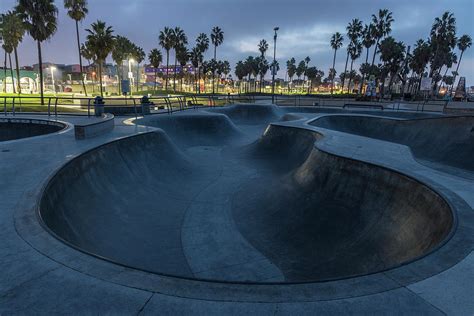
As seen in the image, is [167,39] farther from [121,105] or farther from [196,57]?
[121,105]

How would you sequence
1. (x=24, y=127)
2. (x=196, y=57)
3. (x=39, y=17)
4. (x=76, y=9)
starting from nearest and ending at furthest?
1. (x=24, y=127)
2. (x=39, y=17)
3. (x=76, y=9)
4. (x=196, y=57)

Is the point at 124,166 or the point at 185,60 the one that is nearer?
the point at 124,166

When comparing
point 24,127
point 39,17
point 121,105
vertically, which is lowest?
point 24,127

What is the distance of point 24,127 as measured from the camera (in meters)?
16.5

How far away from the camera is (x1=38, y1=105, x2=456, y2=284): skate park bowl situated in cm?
653

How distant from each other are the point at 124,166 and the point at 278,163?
8.22 m

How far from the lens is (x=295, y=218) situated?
942 cm

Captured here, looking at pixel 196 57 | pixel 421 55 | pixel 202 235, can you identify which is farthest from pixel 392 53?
pixel 202 235

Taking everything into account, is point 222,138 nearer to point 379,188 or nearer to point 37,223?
point 379,188

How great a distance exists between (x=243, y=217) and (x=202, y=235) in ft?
6.11

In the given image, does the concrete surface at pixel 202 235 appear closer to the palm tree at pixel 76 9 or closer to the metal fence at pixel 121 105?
the metal fence at pixel 121 105

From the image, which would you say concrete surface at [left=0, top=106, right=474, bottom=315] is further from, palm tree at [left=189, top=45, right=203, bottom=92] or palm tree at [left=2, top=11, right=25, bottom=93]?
palm tree at [left=189, top=45, right=203, bottom=92]

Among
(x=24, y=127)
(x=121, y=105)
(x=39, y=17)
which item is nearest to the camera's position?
(x=24, y=127)

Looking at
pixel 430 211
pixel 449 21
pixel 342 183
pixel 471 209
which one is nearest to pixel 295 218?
pixel 342 183
